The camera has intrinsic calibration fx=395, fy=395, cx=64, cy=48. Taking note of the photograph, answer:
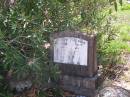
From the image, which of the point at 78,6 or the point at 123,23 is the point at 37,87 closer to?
the point at 78,6

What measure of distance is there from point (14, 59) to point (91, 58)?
2.73 feet

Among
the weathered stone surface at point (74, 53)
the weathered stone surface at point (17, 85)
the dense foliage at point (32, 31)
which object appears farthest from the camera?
the weathered stone surface at point (17, 85)

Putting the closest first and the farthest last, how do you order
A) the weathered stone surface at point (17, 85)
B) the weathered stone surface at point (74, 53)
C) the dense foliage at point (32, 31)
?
the dense foliage at point (32, 31) → the weathered stone surface at point (74, 53) → the weathered stone surface at point (17, 85)

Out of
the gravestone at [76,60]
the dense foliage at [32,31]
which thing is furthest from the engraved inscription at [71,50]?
the dense foliage at [32,31]

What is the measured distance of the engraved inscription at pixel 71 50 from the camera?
4.23m

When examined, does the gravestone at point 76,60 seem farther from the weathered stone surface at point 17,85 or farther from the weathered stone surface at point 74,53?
the weathered stone surface at point 17,85

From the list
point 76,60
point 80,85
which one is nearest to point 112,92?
point 80,85

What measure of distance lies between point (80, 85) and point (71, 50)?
39cm

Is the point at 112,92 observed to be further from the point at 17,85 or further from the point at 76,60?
the point at 17,85

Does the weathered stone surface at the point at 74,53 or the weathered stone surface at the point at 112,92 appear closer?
the weathered stone surface at the point at 112,92

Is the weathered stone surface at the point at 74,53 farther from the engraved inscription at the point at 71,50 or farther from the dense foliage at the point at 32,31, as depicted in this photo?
the dense foliage at the point at 32,31

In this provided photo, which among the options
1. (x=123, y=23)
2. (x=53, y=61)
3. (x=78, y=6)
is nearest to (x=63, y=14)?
(x=78, y=6)

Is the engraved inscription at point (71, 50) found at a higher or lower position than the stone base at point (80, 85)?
higher

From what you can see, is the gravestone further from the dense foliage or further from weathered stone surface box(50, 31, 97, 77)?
the dense foliage
